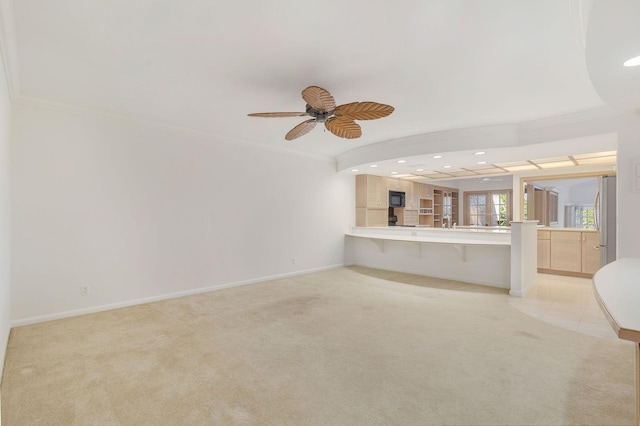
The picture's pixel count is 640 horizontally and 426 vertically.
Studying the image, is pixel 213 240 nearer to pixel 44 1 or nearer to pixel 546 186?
pixel 44 1

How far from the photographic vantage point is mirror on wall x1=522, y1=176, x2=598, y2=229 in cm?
679

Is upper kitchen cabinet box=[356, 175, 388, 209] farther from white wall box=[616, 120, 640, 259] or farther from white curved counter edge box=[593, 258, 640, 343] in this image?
white curved counter edge box=[593, 258, 640, 343]

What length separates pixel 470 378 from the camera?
87.5 inches

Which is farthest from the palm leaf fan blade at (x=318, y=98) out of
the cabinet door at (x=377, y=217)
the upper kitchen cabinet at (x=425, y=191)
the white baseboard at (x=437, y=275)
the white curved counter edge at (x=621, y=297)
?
the upper kitchen cabinet at (x=425, y=191)

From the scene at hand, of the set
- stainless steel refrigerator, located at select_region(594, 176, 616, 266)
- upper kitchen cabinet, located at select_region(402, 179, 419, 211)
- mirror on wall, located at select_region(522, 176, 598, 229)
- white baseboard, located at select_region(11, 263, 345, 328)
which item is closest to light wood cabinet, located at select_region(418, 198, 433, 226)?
upper kitchen cabinet, located at select_region(402, 179, 419, 211)

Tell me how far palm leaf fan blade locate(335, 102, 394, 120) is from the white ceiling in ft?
1.19

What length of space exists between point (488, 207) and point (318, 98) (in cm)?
938

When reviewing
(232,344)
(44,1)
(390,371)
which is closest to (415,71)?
(390,371)

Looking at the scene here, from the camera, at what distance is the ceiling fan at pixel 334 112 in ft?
8.63

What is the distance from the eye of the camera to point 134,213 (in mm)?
4094

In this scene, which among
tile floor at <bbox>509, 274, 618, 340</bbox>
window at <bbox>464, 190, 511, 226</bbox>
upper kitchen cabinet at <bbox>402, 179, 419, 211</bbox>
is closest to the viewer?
tile floor at <bbox>509, 274, 618, 340</bbox>

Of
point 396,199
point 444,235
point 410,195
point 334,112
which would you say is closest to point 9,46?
point 334,112

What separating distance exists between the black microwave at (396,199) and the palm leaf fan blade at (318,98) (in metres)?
5.35

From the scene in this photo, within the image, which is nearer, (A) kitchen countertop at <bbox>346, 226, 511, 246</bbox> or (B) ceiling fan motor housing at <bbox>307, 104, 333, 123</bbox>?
(B) ceiling fan motor housing at <bbox>307, 104, 333, 123</bbox>
